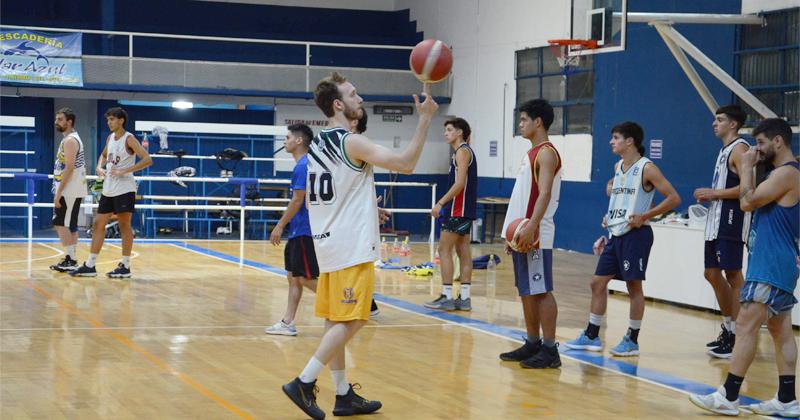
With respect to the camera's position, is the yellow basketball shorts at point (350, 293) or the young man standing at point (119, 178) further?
the young man standing at point (119, 178)

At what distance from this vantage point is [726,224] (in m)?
7.84

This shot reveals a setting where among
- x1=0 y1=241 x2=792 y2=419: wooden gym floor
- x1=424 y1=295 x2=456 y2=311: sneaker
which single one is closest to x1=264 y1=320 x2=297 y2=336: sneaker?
x1=0 y1=241 x2=792 y2=419: wooden gym floor

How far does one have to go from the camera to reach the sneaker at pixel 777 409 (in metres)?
5.73

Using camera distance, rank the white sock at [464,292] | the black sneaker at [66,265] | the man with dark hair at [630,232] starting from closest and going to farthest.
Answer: the man with dark hair at [630,232]
the white sock at [464,292]
the black sneaker at [66,265]

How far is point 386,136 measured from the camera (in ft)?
78.0

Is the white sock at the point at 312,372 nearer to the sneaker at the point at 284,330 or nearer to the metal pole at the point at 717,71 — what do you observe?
the sneaker at the point at 284,330

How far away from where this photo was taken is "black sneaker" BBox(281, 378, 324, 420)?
5301 mm

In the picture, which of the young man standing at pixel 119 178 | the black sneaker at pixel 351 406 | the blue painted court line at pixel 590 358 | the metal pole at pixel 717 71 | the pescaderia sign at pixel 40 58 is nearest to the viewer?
the black sneaker at pixel 351 406

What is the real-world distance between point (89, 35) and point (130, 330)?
16.9 meters

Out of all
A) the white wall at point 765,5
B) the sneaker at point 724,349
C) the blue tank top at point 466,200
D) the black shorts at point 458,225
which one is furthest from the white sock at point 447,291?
the white wall at point 765,5

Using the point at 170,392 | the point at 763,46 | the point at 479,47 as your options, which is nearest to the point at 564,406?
the point at 170,392

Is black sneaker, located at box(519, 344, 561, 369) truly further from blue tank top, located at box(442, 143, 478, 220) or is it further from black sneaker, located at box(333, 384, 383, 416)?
blue tank top, located at box(442, 143, 478, 220)

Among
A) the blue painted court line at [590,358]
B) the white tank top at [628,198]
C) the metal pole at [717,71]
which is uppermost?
the metal pole at [717,71]

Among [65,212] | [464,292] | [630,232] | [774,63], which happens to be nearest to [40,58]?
[65,212]
